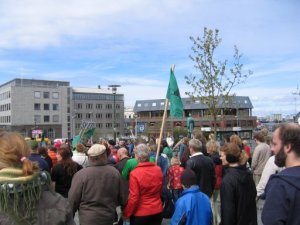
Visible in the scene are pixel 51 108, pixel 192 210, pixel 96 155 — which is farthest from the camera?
pixel 51 108

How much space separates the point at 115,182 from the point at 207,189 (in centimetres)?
308

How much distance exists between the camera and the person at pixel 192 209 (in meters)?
4.98

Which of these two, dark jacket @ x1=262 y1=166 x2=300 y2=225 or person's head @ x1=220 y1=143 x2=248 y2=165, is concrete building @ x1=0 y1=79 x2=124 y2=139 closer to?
person's head @ x1=220 y1=143 x2=248 y2=165

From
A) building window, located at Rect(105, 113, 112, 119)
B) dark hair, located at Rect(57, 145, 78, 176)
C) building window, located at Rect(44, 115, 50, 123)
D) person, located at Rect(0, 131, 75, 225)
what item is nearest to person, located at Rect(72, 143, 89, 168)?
dark hair, located at Rect(57, 145, 78, 176)

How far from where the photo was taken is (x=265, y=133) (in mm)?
11031

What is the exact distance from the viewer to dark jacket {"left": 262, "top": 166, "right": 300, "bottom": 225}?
2832mm

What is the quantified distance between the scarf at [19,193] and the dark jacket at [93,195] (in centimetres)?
278

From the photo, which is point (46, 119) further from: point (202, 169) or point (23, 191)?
point (23, 191)

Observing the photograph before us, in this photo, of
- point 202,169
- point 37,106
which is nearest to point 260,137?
point 202,169

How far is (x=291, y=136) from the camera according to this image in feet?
9.95

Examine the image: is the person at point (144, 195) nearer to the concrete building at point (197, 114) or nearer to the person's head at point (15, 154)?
the person's head at point (15, 154)

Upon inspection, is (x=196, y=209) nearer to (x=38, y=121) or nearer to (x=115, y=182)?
(x=115, y=182)

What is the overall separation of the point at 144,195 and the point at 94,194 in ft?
3.13

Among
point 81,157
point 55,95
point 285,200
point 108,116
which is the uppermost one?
point 55,95
